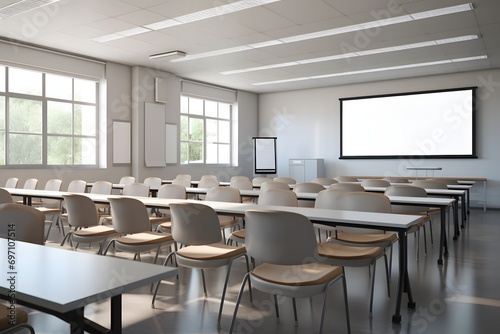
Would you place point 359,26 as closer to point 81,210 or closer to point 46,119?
point 81,210

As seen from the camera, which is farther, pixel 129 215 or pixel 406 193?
pixel 406 193

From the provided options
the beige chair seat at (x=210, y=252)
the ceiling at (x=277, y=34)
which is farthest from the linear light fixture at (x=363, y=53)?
the beige chair seat at (x=210, y=252)

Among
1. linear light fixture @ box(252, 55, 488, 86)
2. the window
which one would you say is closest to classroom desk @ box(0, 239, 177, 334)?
linear light fixture @ box(252, 55, 488, 86)

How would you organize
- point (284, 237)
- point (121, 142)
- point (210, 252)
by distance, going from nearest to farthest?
1. point (284, 237)
2. point (210, 252)
3. point (121, 142)

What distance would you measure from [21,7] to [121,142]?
3878mm

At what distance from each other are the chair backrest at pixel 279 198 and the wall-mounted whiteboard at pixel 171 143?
19.9 ft

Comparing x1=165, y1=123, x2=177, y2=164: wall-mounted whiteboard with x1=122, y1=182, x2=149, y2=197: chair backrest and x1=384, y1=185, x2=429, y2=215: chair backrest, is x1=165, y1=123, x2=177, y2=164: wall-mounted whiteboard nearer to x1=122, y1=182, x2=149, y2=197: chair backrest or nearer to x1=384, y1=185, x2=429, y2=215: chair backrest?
x1=122, y1=182, x2=149, y2=197: chair backrest

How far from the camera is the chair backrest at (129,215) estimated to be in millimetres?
3635

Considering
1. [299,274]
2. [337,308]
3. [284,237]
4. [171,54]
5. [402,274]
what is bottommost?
[337,308]

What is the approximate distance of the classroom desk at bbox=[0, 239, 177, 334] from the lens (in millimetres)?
1237

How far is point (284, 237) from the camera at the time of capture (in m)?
2.41

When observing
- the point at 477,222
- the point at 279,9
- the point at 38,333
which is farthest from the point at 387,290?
the point at 477,222

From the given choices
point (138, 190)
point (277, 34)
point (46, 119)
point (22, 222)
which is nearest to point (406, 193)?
point (138, 190)

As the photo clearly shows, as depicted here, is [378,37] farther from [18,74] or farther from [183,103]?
[18,74]
